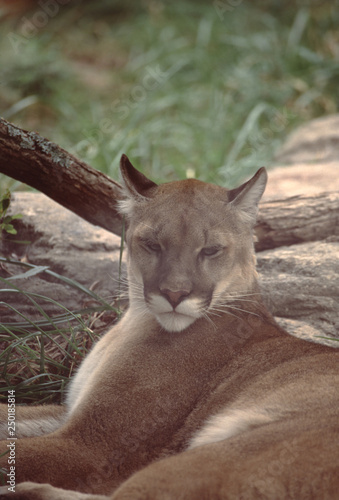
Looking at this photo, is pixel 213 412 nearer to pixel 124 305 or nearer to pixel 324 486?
pixel 324 486

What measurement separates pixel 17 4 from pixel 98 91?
3.36 m

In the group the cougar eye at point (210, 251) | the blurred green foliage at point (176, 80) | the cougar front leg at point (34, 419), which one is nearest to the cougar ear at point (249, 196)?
the cougar eye at point (210, 251)

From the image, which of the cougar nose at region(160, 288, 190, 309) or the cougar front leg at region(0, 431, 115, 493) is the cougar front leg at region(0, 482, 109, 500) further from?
the cougar nose at region(160, 288, 190, 309)

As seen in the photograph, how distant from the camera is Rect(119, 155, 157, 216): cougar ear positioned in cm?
360

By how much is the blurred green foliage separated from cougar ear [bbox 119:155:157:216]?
254cm

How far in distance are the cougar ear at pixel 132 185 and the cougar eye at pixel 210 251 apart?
0.53 meters

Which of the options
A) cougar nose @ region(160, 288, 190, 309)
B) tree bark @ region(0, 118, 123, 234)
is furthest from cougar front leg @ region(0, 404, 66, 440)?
tree bark @ region(0, 118, 123, 234)

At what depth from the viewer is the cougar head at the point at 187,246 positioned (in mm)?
3152

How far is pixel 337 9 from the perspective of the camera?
10.6 m

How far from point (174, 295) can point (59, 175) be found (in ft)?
4.33

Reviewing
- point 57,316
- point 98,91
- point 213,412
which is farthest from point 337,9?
point 213,412

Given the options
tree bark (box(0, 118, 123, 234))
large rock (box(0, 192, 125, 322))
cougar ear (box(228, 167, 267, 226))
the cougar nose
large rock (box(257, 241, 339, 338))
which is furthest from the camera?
large rock (box(0, 192, 125, 322))

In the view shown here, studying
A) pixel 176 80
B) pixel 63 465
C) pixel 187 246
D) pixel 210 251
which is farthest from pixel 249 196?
pixel 176 80

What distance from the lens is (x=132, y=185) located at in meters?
3.62
